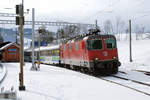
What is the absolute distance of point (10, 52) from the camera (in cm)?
4122

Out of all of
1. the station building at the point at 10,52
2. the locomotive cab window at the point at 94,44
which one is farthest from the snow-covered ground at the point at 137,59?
the station building at the point at 10,52

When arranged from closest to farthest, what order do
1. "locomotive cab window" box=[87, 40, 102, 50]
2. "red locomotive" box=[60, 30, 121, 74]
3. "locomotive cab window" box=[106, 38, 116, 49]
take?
"red locomotive" box=[60, 30, 121, 74] → "locomotive cab window" box=[87, 40, 102, 50] → "locomotive cab window" box=[106, 38, 116, 49]

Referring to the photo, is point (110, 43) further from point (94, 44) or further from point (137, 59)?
point (137, 59)

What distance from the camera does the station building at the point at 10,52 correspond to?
40500 mm

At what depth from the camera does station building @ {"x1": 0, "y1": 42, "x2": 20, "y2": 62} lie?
40500 millimetres

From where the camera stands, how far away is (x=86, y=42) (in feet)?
52.2

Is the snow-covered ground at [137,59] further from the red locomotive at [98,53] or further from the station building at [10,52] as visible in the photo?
the station building at [10,52]

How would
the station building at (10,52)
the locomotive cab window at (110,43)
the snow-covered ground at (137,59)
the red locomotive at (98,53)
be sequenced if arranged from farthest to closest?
1. the station building at (10,52)
2. the snow-covered ground at (137,59)
3. the locomotive cab window at (110,43)
4. the red locomotive at (98,53)

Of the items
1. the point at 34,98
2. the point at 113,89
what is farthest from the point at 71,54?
the point at 34,98

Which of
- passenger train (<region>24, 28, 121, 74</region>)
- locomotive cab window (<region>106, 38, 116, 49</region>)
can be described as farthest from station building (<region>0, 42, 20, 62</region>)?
locomotive cab window (<region>106, 38, 116, 49</region>)

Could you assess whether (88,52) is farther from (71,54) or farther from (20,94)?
(20,94)

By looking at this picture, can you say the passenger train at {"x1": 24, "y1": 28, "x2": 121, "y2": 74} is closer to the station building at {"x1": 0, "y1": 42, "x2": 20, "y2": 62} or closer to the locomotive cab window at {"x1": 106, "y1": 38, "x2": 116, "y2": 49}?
the locomotive cab window at {"x1": 106, "y1": 38, "x2": 116, "y2": 49}

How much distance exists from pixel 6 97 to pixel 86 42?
8.71 metres

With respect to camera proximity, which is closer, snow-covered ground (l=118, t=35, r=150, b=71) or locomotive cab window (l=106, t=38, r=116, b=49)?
locomotive cab window (l=106, t=38, r=116, b=49)
